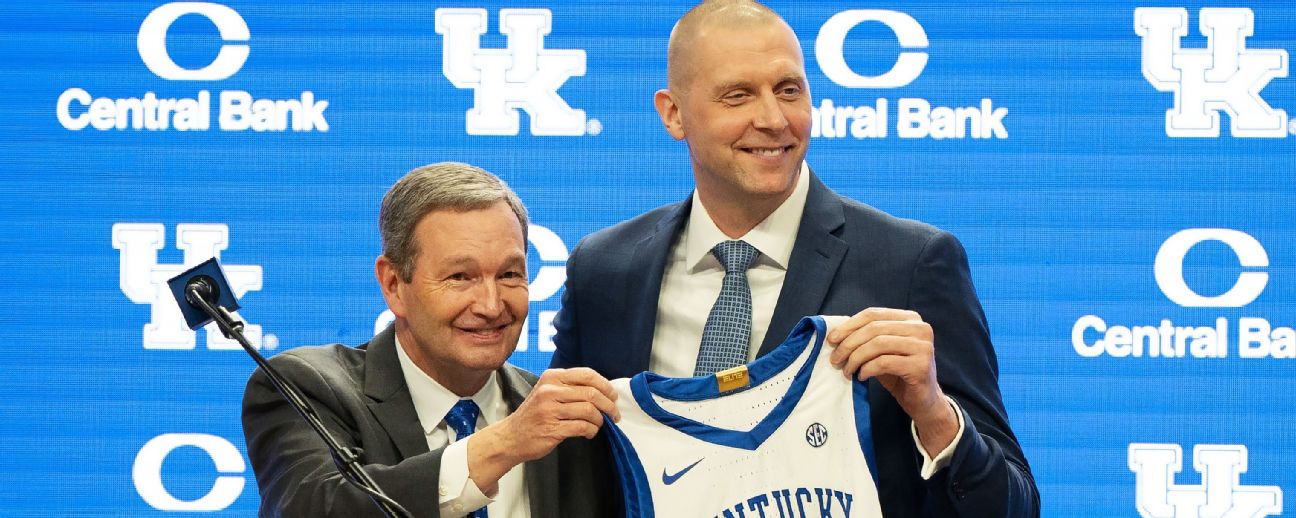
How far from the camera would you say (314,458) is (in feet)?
7.75

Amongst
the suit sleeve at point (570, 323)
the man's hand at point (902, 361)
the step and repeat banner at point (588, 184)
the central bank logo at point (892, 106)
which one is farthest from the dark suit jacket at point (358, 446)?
the central bank logo at point (892, 106)

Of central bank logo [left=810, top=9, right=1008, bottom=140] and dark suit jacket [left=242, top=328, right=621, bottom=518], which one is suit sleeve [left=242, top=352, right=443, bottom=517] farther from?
central bank logo [left=810, top=9, right=1008, bottom=140]

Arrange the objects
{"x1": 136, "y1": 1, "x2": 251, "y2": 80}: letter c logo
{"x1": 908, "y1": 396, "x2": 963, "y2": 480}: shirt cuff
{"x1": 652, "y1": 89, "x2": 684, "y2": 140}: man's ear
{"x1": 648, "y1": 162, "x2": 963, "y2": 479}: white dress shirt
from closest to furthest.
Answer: {"x1": 908, "y1": 396, "x2": 963, "y2": 480}: shirt cuff, {"x1": 648, "y1": 162, "x2": 963, "y2": 479}: white dress shirt, {"x1": 652, "y1": 89, "x2": 684, "y2": 140}: man's ear, {"x1": 136, "y1": 1, "x2": 251, "y2": 80}: letter c logo

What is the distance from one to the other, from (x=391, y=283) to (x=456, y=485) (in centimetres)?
44

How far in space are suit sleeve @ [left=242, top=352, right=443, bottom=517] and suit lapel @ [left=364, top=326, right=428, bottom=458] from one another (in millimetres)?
27

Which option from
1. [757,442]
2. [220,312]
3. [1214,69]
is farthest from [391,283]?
[1214,69]

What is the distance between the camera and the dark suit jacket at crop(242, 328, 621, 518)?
2254 millimetres

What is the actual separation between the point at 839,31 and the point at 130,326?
202 cm

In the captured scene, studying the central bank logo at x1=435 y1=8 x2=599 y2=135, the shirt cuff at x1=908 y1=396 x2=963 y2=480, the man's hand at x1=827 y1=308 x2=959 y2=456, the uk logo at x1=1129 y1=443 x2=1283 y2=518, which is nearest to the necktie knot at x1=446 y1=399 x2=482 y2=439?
the man's hand at x1=827 y1=308 x2=959 y2=456

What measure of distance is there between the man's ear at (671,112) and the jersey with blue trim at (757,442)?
0.55 metres

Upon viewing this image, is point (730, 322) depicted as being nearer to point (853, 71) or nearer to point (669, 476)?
point (669, 476)

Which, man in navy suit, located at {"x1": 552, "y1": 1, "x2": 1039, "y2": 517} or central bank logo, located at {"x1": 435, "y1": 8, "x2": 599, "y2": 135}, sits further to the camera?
central bank logo, located at {"x1": 435, "y1": 8, "x2": 599, "y2": 135}

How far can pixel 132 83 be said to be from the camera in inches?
151

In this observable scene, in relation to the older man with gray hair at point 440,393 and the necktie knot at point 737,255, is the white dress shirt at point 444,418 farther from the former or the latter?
the necktie knot at point 737,255
